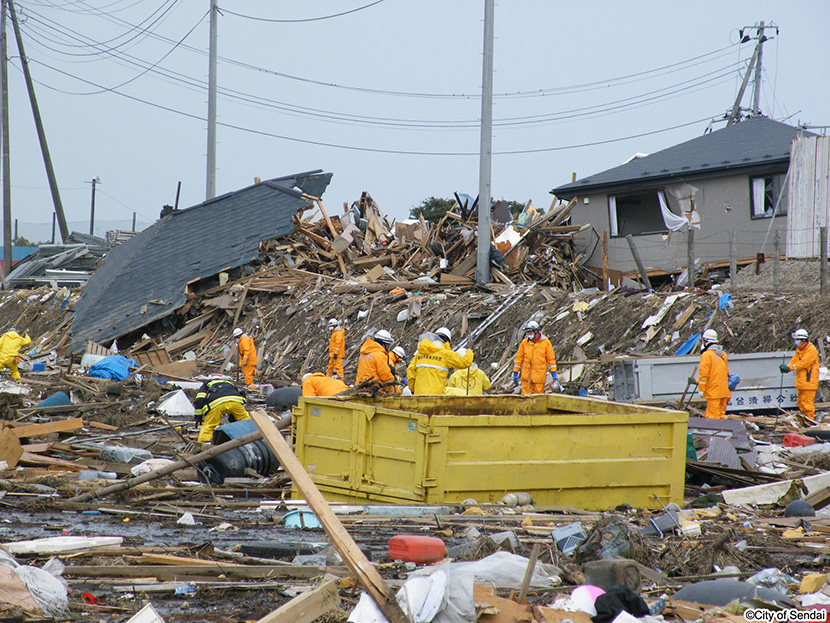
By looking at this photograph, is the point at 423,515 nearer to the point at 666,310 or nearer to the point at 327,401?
the point at 327,401

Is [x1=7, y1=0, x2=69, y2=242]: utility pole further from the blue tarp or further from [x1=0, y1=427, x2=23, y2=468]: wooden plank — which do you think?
[x1=0, y1=427, x2=23, y2=468]: wooden plank

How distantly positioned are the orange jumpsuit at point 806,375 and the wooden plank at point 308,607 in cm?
1052

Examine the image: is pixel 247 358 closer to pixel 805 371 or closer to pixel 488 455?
pixel 805 371

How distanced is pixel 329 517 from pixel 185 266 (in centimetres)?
2279

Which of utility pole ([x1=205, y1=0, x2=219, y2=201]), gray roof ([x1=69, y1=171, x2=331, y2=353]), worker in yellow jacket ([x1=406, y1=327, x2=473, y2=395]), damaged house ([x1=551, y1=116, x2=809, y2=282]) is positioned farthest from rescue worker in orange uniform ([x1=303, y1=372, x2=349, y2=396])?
utility pole ([x1=205, y1=0, x2=219, y2=201])

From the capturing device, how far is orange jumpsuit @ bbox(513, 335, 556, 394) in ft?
44.9

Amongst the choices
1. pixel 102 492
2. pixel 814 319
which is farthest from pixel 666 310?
pixel 102 492

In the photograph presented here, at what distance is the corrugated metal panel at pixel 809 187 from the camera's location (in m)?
22.1

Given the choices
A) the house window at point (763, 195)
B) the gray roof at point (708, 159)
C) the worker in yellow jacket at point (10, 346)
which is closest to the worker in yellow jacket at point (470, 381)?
the worker in yellow jacket at point (10, 346)

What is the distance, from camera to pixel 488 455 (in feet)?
24.2

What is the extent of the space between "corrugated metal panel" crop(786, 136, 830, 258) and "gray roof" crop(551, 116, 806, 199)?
493 mm

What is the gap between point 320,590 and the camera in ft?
14.0

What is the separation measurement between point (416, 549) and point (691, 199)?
20.9 m

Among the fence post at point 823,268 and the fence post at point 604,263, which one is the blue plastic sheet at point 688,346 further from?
the fence post at point 604,263
